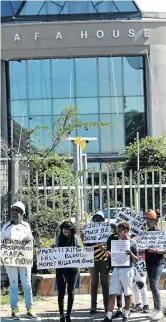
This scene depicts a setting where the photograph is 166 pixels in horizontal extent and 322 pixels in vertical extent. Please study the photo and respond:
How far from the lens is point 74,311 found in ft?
34.0

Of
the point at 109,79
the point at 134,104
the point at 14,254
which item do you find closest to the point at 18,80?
the point at 109,79

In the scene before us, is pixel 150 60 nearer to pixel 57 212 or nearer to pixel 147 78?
pixel 147 78

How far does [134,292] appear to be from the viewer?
10.4 metres

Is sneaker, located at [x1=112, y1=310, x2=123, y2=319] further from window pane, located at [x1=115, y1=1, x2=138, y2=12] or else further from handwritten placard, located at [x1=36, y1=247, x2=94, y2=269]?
window pane, located at [x1=115, y1=1, x2=138, y2=12]

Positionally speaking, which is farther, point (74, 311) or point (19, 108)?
point (19, 108)

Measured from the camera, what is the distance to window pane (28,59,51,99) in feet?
116

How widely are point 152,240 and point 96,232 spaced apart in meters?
0.92

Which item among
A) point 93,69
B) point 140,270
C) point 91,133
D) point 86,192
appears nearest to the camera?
point 140,270

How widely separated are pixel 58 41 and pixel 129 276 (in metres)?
27.0

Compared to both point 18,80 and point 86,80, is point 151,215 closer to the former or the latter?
point 86,80

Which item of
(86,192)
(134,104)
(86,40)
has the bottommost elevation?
(86,192)

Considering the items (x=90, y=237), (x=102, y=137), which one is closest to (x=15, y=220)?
(x=90, y=237)

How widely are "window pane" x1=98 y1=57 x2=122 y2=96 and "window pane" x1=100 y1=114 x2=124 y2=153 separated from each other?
50.7 inches

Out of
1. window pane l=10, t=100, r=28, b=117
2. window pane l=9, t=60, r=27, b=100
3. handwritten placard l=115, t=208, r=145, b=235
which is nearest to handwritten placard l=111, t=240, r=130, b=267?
handwritten placard l=115, t=208, r=145, b=235
